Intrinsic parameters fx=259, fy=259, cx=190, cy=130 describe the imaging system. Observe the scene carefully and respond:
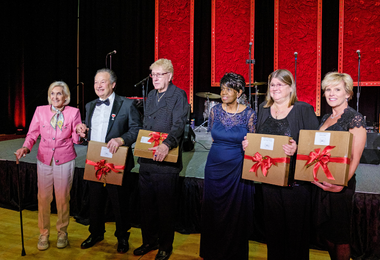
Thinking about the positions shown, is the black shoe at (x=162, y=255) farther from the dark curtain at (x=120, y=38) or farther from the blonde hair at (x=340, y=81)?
the dark curtain at (x=120, y=38)

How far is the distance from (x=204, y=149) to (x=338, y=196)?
8.10 ft

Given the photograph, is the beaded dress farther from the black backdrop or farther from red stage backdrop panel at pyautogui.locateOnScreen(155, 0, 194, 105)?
red stage backdrop panel at pyautogui.locateOnScreen(155, 0, 194, 105)

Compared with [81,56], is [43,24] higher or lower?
higher

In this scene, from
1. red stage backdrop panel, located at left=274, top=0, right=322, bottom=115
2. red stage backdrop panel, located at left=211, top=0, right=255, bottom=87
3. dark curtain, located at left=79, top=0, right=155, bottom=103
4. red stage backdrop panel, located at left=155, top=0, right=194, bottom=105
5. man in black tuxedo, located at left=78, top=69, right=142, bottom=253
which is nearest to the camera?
man in black tuxedo, located at left=78, top=69, right=142, bottom=253

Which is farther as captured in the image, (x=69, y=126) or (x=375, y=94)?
(x=375, y=94)

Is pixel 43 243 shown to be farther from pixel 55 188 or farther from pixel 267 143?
pixel 267 143

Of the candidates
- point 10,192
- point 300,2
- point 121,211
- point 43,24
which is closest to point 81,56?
point 43,24


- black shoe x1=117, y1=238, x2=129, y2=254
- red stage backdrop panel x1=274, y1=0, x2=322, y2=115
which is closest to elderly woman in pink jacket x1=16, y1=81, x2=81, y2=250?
black shoe x1=117, y1=238, x2=129, y2=254

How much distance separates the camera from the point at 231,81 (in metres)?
1.83

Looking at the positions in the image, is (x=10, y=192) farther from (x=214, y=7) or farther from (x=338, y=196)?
(x=214, y=7)

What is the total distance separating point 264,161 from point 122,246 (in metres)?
1.43

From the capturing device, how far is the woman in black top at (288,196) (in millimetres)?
1588

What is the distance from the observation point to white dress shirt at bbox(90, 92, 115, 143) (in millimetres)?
2090

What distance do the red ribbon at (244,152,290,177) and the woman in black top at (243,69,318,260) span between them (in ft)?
0.43
